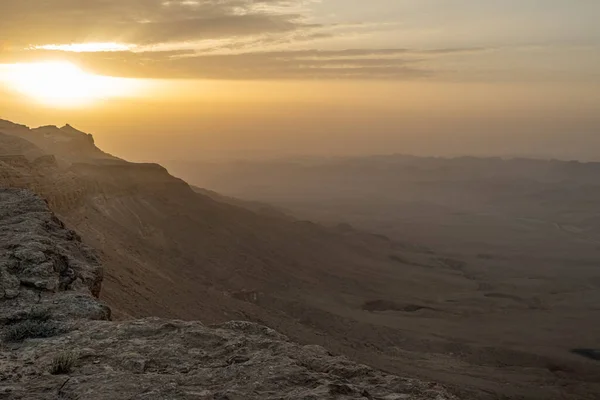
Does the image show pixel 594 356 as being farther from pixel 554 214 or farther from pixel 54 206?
pixel 554 214

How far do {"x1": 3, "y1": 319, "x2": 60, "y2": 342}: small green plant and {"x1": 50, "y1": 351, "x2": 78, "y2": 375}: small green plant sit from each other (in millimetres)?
1192

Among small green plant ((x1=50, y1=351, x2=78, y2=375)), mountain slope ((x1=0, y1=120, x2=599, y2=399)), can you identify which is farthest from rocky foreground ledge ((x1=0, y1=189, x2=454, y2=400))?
mountain slope ((x1=0, y1=120, x2=599, y2=399))

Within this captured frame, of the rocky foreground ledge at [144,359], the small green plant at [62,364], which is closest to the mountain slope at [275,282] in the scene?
the rocky foreground ledge at [144,359]

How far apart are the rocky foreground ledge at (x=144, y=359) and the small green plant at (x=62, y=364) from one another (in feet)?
0.04

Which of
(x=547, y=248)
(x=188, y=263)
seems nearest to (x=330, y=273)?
(x=188, y=263)

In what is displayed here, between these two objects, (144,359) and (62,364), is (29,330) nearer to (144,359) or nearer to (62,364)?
(62,364)

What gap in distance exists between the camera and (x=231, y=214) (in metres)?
52.3

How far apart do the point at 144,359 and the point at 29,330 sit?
210 centimetres

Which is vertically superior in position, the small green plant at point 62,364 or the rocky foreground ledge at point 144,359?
the small green plant at point 62,364

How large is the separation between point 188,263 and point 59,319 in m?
31.8

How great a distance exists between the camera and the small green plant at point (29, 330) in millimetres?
7852

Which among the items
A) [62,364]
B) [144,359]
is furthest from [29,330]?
[144,359]

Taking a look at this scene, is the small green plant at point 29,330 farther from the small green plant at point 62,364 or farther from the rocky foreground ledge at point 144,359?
the small green plant at point 62,364

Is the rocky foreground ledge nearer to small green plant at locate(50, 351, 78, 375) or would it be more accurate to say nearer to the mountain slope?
small green plant at locate(50, 351, 78, 375)
